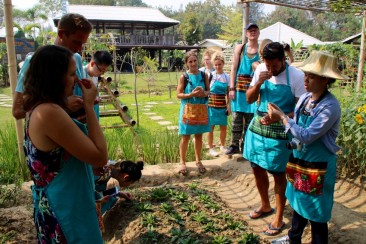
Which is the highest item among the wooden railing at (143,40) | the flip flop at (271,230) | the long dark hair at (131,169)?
the wooden railing at (143,40)

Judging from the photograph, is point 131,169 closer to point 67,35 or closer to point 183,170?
point 67,35

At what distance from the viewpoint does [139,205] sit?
303cm

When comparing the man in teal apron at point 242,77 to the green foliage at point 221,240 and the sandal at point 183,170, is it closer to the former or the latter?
the sandal at point 183,170

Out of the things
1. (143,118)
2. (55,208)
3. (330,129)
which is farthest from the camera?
(143,118)

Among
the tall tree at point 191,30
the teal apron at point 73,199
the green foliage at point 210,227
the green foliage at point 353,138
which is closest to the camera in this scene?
the teal apron at point 73,199

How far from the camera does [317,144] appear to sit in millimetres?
2338

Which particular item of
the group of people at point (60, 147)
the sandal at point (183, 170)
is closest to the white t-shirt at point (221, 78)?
the sandal at point (183, 170)

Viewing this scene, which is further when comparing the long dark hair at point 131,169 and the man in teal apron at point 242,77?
the man in teal apron at point 242,77

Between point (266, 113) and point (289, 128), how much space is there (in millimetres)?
602

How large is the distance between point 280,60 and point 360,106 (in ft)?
5.49

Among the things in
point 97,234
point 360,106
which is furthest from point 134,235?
point 360,106

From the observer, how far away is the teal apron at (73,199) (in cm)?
160

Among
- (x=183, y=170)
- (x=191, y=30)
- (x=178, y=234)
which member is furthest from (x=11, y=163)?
(x=191, y=30)

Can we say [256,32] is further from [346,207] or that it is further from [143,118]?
[143,118]
